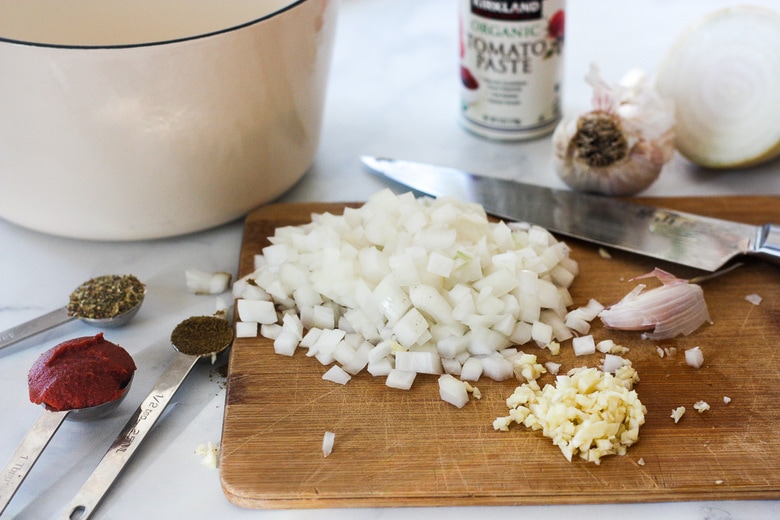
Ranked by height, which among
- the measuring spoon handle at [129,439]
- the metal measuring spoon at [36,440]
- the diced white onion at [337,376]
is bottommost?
the diced white onion at [337,376]

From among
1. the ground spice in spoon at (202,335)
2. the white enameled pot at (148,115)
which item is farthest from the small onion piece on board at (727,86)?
the ground spice in spoon at (202,335)

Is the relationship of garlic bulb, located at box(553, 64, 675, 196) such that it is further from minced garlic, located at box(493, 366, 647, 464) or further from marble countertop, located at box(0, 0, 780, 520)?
minced garlic, located at box(493, 366, 647, 464)

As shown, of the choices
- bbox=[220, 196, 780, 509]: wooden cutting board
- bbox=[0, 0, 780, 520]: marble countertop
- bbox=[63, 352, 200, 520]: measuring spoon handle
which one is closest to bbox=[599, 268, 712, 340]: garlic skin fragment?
bbox=[220, 196, 780, 509]: wooden cutting board

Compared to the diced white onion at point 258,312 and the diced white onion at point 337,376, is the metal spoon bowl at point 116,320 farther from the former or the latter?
the diced white onion at point 337,376

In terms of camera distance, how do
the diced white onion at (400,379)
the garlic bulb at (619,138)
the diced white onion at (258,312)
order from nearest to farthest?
the diced white onion at (400,379), the diced white onion at (258,312), the garlic bulb at (619,138)

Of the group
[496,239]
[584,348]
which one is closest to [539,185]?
[496,239]

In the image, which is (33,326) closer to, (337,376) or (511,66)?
(337,376)

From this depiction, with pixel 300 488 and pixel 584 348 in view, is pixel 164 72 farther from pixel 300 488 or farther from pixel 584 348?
pixel 584 348
